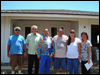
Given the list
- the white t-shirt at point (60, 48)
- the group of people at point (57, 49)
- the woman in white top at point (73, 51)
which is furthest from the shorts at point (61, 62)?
the woman in white top at point (73, 51)

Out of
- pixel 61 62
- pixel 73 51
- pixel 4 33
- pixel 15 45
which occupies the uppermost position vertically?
pixel 4 33

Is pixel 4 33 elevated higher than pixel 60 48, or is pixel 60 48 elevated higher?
pixel 4 33

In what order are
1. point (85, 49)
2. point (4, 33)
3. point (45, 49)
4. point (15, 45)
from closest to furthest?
1. point (85, 49)
2. point (45, 49)
3. point (15, 45)
4. point (4, 33)

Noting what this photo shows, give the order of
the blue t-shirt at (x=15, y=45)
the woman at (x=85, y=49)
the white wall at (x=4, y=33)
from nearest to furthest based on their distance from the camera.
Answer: the woman at (x=85, y=49)
the blue t-shirt at (x=15, y=45)
the white wall at (x=4, y=33)

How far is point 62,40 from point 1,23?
151 inches

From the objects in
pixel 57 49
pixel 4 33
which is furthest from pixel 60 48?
pixel 4 33

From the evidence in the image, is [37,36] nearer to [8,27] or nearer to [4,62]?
[8,27]

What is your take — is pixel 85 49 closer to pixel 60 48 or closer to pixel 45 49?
pixel 60 48

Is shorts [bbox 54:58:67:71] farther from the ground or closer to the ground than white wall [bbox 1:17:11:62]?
closer to the ground

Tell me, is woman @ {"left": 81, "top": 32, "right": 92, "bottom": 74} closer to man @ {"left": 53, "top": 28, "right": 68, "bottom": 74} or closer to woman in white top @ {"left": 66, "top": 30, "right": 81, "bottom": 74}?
woman in white top @ {"left": 66, "top": 30, "right": 81, "bottom": 74}

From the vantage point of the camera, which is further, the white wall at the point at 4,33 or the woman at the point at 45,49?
the white wall at the point at 4,33

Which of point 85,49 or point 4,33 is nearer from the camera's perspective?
point 85,49

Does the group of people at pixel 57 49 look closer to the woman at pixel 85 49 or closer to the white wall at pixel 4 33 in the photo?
the woman at pixel 85 49

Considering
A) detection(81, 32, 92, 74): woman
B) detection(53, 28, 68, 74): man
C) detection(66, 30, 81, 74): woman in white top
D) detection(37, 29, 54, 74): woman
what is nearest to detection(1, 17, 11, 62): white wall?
detection(37, 29, 54, 74): woman
